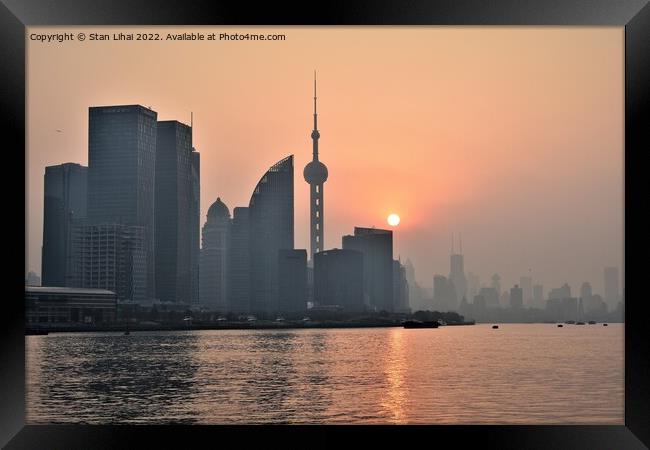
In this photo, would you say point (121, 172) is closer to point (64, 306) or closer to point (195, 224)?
point (195, 224)

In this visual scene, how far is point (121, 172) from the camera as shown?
161875mm

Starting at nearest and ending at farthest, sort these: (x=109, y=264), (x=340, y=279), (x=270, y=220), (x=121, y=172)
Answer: (x=109, y=264)
(x=121, y=172)
(x=340, y=279)
(x=270, y=220)

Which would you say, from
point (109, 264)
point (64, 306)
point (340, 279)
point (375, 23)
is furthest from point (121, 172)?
point (375, 23)

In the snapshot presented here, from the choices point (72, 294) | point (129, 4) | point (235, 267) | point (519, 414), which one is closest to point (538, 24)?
point (129, 4)

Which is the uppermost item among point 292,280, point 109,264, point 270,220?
point 270,220

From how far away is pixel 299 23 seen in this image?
9.12 meters

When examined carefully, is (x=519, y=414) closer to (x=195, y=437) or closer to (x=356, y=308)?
(x=195, y=437)

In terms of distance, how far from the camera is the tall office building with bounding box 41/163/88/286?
505ft

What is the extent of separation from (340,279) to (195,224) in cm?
3232

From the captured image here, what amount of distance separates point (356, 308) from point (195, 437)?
156 meters

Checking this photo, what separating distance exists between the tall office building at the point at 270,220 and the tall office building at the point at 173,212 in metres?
17.0

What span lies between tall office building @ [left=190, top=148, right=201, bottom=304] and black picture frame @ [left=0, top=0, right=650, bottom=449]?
505 ft

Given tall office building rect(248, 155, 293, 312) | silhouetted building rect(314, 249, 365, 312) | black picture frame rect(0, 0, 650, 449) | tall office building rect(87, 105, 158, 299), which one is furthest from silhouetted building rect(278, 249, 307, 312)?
black picture frame rect(0, 0, 650, 449)

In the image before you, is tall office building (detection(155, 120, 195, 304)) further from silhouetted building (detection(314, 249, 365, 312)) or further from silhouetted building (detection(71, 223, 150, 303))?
silhouetted building (detection(314, 249, 365, 312))
